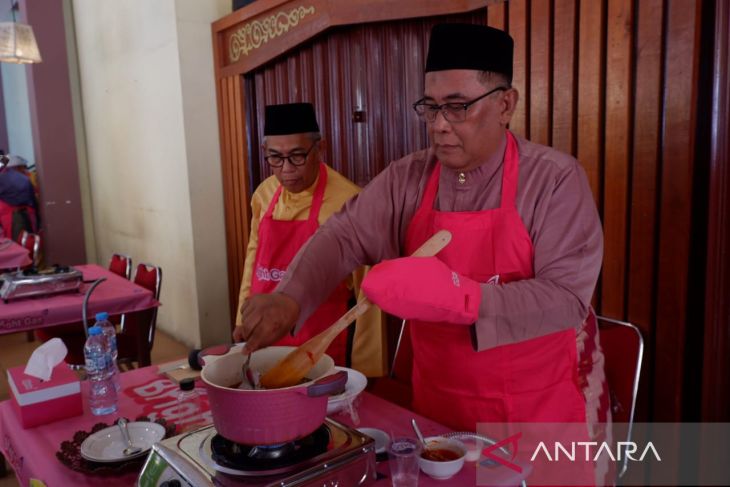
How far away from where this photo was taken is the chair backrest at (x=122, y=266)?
4.16m

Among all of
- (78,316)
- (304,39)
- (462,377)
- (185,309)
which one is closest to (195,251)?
(185,309)

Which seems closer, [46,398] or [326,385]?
[326,385]

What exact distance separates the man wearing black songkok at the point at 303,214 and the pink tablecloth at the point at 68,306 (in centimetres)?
121

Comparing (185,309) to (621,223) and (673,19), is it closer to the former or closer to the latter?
(621,223)

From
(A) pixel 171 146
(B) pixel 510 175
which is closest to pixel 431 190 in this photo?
(B) pixel 510 175

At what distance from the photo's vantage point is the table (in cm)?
130

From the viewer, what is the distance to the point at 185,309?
16.5ft

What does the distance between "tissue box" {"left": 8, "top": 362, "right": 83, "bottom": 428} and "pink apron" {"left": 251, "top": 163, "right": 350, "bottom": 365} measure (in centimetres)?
81

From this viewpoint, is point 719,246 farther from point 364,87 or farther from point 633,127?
point 364,87

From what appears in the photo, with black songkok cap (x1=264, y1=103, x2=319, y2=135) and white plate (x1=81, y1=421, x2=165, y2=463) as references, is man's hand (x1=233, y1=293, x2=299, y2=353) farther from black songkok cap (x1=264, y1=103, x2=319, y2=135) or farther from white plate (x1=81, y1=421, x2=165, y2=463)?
black songkok cap (x1=264, y1=103, x2=319, y2=135)

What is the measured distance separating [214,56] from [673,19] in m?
3.52

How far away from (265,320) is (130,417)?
62cm

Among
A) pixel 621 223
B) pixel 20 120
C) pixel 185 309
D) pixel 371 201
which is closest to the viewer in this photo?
pixel 371 201

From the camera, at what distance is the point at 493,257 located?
153cm
